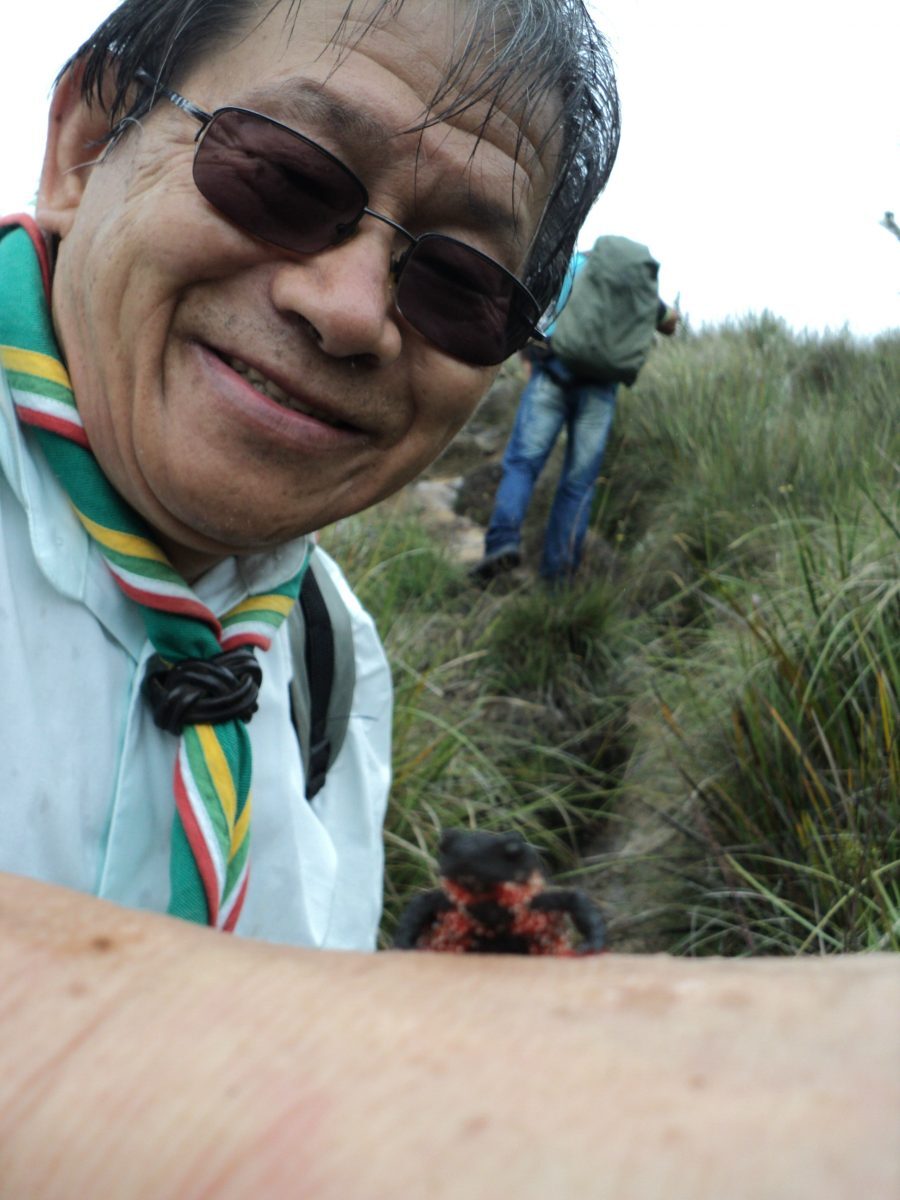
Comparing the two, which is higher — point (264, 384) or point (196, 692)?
point (264, 384)

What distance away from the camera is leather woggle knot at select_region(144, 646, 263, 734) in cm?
151

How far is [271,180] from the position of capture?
1469 mm

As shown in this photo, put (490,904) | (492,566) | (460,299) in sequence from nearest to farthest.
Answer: (490,904) → (460,299) → (492,566)

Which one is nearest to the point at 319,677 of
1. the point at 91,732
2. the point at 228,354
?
the point at 91,732

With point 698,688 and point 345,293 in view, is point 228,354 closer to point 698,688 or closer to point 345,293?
point 345,293

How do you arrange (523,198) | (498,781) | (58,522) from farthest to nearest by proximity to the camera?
(498,781)
(523,198)
(58,522)

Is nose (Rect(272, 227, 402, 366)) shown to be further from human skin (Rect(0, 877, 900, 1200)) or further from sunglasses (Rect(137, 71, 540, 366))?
human skin (Rect(0, 877, 900, 1200))

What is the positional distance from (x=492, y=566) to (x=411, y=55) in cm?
566

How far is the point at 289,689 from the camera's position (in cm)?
195

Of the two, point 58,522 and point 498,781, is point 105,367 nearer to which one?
point 58,522

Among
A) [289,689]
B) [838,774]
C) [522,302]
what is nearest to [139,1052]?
[289,689]

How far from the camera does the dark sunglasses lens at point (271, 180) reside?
1461 mm

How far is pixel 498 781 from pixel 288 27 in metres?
3.44

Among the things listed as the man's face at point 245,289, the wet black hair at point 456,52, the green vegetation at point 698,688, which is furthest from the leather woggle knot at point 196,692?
the green vegetation at point 698,688
